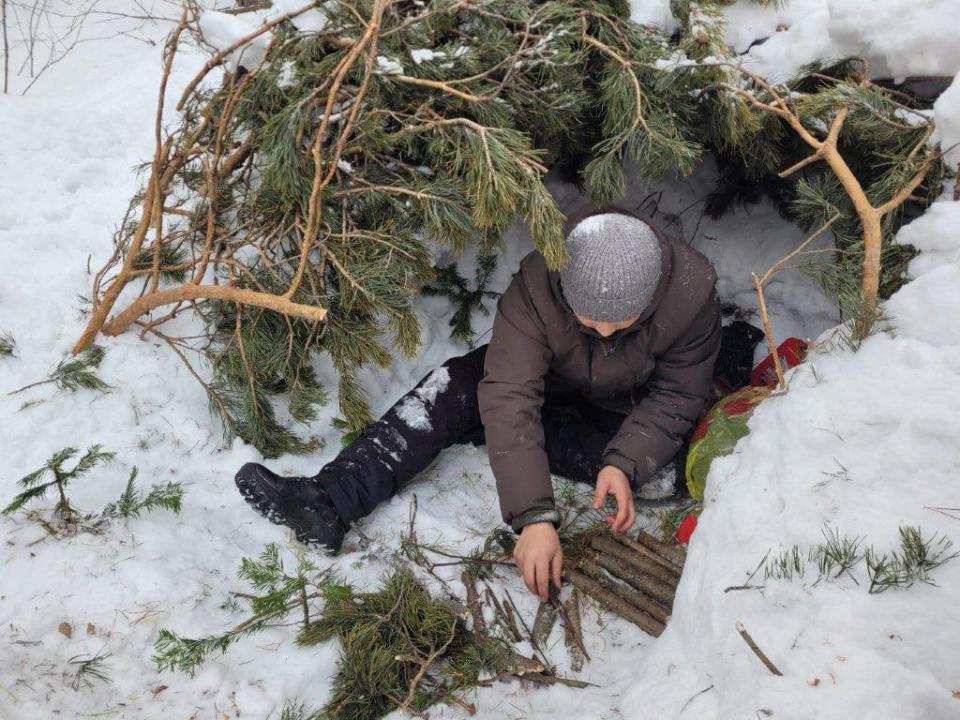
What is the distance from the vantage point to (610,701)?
68.5 inches

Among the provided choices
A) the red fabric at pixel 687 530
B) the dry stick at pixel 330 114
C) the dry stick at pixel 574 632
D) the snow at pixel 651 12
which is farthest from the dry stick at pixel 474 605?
the snow at pixel 651 12

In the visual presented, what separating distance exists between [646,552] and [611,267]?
988 mm

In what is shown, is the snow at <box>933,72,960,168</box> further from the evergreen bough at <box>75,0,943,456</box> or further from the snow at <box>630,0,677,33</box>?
the snow at <box>630,0,677,33</box>

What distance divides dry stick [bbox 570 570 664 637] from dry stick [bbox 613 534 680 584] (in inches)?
7.4

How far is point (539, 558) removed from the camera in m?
2.12

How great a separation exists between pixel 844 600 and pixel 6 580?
2253 millimetres

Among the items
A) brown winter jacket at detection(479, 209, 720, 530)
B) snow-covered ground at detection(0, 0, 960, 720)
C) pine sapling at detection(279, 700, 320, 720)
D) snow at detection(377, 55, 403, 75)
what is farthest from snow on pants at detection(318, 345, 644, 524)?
snow at detection(377, 55, 403, 75)

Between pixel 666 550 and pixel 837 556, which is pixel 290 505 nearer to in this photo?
pixel 666 550

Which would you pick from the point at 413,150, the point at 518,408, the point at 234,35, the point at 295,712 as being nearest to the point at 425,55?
Result: the point at 413,150

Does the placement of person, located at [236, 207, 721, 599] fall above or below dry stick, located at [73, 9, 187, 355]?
below

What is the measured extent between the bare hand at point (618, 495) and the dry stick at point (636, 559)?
0.05 meters

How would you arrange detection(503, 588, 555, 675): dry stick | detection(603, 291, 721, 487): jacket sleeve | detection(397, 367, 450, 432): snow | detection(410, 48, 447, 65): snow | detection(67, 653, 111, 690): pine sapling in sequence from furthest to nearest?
detection(397, 367, 450, 432): snow
detection(603, 291, 721, 487): jacket sleeve
detection(410, 48, 447, 65): snow
detection(503, 588, 555, 675): dry stick
detection(67, 653, 111, 690): pine sapling

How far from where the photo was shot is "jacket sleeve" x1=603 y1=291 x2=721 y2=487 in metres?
2.43

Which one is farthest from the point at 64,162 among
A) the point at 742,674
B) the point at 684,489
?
the point at 742,674
